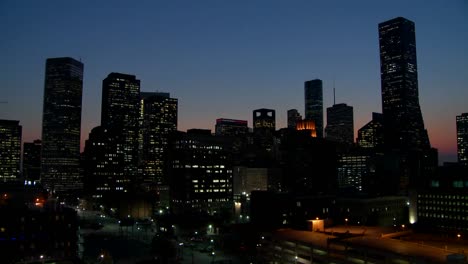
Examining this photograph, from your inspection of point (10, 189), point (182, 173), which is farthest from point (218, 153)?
point (10, 189)

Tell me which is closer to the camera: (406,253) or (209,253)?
(406,253)

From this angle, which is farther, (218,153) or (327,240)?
(218,153)

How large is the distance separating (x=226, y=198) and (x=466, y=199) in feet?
346

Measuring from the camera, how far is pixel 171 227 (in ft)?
424

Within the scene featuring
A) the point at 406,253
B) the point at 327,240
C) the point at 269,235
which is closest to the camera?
the point at 406,253

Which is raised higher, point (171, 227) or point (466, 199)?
point (466, 199)

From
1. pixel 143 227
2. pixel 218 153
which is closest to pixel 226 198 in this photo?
pixel 218 153

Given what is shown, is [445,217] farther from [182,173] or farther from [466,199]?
[182,173]

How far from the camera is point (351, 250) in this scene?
198 feet

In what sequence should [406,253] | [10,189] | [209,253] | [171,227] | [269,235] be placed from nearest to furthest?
1. [406,253]
2. [269,235]
3. [209,253]
4. [10,189]
5. [171,227]

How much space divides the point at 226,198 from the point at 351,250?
13988cm

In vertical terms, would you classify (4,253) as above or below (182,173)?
below

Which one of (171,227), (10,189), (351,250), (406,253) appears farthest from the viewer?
(171,227)

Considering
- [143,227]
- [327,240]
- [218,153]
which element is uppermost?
[218,153]
